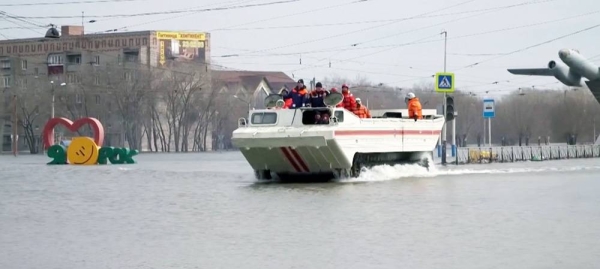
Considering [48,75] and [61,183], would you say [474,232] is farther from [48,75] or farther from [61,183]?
[48,75]

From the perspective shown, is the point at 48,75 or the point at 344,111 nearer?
the point at 344,111

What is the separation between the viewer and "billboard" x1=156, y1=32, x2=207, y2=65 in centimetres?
11262

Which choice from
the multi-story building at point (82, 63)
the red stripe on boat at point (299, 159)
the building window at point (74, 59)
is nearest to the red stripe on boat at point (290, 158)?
the red stripe on boat at point (299, 159)

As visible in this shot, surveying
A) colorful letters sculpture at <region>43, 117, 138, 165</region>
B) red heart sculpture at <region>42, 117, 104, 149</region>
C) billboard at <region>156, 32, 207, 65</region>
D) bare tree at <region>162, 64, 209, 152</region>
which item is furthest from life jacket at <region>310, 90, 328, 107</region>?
billboard at <region>156, 32, 207, 65</region>

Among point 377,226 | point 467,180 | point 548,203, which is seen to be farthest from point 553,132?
point 377,226

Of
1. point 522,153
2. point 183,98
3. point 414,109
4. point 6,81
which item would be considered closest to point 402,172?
point 414,109

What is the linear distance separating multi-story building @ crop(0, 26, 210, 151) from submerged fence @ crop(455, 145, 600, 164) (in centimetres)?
4172

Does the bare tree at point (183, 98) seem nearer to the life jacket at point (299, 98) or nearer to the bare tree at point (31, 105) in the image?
the bare tree at point (31, 105)

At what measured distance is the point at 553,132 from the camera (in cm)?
8694

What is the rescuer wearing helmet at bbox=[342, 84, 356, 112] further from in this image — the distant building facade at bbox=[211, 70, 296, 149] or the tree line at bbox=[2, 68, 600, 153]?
the distant building facade at bbox=[211, 70, 296, 149]

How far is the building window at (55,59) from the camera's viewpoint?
11000 centimetres

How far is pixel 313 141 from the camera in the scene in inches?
1209

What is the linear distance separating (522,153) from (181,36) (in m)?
65.0

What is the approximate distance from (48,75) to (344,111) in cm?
8158
